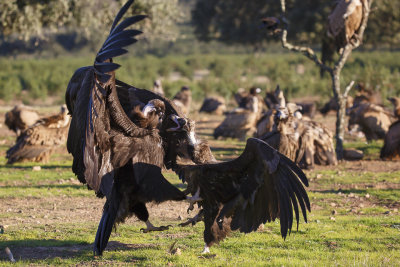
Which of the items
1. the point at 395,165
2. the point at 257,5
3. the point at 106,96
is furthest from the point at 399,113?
the point at 257,5

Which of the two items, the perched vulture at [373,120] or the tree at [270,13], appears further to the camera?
the tree at [270,13]

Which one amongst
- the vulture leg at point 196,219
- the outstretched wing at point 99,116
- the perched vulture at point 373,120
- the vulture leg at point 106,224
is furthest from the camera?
Result: the perched vulture at point 373,120

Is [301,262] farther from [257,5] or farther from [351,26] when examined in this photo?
[257,5]

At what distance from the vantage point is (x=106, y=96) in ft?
19.4

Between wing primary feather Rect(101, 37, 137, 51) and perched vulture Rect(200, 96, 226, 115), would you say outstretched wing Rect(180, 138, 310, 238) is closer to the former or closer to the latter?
wing primary feather Rect(101, 37, 137, 51)

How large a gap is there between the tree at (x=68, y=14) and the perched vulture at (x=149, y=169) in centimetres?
1277

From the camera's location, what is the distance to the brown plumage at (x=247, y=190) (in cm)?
573

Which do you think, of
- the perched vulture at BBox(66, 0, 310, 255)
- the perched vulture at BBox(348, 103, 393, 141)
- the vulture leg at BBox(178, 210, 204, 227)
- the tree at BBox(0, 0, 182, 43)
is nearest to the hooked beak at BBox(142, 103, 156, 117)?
the perched vulture at BBox(66, 0, 310, 255)

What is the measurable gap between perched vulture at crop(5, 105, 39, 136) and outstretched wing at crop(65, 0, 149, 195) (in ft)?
32.8

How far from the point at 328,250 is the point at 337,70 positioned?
7042 millimetres

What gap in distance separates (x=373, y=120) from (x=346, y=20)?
15.2 ft

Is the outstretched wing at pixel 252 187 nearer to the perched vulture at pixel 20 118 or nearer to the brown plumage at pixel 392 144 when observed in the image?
the brown plumage at pixel 392 144

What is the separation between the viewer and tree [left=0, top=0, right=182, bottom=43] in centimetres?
1841

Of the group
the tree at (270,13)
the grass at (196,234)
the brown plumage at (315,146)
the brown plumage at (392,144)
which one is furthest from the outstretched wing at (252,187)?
the tree at (270,13)
